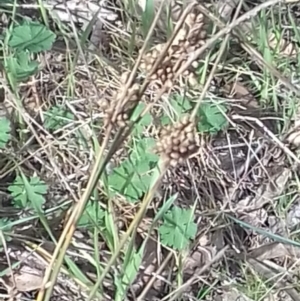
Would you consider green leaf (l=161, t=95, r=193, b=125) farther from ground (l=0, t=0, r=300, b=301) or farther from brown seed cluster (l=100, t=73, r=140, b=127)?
brown seed cluster (l=100, t=73, r=140, b=127)

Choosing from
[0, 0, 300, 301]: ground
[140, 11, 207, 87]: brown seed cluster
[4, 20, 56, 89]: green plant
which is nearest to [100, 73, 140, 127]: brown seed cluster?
[140, 11, 207, 87]: brown seed cluster

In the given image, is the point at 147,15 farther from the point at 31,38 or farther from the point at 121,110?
the point at 121,110

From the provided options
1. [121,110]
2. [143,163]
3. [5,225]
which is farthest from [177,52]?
[5,225]

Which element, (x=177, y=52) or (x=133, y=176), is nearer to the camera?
(x=177, y=52)

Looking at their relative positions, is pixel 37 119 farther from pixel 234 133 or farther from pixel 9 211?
pixel 234 133

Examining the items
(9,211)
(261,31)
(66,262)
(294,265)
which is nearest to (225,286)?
(294,265)
